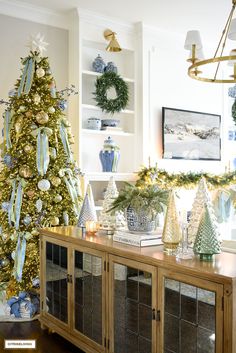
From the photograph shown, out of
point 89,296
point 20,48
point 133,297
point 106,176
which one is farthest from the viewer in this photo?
point 106,176

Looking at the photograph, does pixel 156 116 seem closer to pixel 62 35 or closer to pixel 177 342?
pixel 62 35

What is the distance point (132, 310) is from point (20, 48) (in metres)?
3.36

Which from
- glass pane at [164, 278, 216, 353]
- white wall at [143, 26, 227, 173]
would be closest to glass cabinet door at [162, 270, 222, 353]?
glass pane at [164, 278, 216, 353]

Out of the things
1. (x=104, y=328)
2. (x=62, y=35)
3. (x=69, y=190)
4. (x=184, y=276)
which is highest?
(x=62, y=35)

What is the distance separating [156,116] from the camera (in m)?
5.47

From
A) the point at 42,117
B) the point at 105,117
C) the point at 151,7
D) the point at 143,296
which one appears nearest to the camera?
the point at 143,296

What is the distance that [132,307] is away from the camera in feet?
7.79

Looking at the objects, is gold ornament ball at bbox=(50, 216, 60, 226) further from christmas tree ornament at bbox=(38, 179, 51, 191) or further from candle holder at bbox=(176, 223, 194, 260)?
candle holder at bbox=(176, 223, 194, 260)

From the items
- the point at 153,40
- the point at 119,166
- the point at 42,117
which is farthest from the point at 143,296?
the point at 153,40

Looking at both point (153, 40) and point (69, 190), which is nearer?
point (69, 190)

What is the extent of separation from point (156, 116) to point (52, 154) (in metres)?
2.07

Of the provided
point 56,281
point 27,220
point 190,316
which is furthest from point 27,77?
point 190,316

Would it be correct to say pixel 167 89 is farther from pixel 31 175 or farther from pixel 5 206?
pixel 5 206

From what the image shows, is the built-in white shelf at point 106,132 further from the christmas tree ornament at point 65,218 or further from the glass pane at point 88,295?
the glass pane at point 88,295
